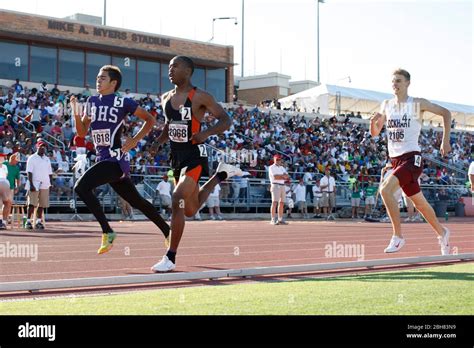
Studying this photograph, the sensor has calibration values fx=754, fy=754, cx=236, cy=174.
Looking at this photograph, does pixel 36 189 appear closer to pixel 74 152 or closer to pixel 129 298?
pixel 74 152

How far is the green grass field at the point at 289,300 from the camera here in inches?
224

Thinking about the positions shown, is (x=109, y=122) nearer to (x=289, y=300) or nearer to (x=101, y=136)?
(x=101, y=136)

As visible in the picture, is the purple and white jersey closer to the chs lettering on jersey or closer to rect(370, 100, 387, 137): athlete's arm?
the chs lettering on jersey

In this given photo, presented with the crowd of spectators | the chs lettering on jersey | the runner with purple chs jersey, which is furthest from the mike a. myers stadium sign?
the chs lettering on jersey

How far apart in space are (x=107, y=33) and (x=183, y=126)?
110ft

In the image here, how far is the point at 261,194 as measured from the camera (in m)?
31.0

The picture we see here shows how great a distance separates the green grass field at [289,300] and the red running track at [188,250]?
249 centimetres

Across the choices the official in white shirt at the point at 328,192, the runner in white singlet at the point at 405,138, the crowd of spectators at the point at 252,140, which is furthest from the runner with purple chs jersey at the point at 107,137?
the official in white shirt at the point at 328,192

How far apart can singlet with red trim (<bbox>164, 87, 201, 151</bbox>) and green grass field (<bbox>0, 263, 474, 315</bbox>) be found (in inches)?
82.8

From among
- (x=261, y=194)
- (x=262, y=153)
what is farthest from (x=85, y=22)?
(x=261, y=194)

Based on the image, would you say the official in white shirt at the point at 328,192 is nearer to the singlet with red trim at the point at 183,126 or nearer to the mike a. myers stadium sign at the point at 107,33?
A: the mike a. myers stadium sign at the point at 107,33

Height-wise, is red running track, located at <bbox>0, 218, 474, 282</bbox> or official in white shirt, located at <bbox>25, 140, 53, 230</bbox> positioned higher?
official in white shirt, located at <bbox>25, 140, 53, 230</bbox>

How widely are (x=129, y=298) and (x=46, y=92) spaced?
26.6 m

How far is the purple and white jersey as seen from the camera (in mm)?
9297
